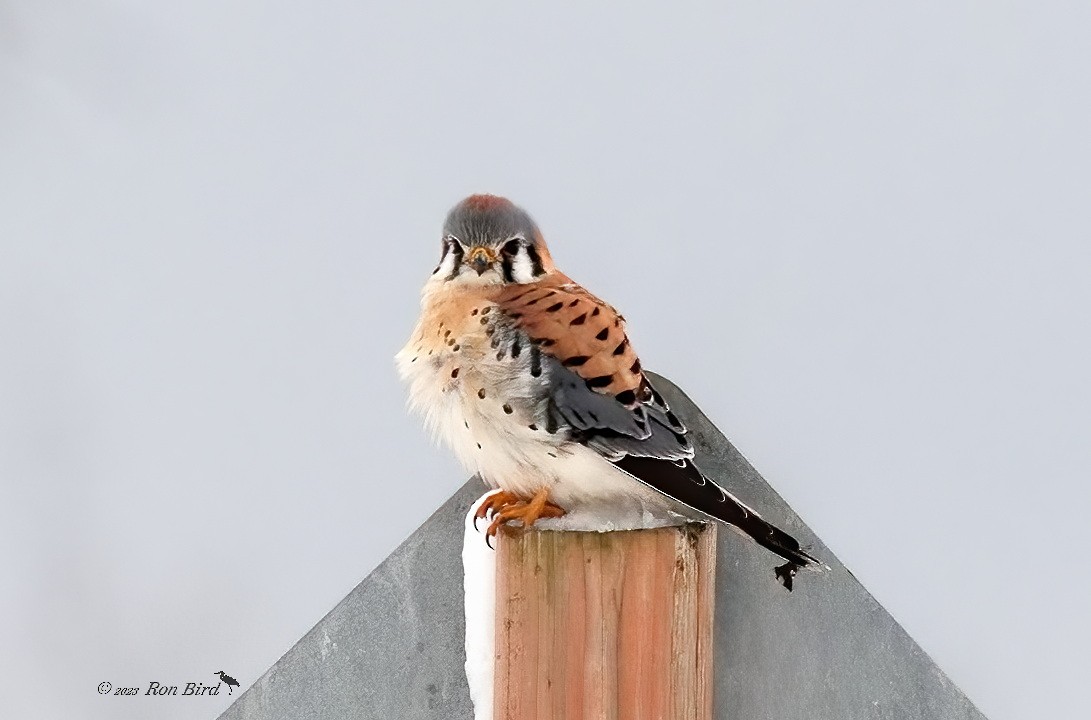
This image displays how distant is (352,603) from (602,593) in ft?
1.85

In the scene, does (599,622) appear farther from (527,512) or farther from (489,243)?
(489,243)

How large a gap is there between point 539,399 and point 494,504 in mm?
246

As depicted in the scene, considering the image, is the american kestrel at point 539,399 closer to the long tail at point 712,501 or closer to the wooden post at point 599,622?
the long tail at point 712,501

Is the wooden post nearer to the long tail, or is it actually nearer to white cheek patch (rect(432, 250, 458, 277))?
the long tail

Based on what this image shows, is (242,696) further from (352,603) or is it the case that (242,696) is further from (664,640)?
(664,640)

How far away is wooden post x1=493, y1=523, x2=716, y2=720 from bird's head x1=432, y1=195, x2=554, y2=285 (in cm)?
62

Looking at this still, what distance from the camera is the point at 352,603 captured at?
7.85 feet

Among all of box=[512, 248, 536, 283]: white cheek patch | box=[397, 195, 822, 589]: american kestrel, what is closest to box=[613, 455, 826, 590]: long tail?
box=[397, 195, 822, 589]: american kestrel

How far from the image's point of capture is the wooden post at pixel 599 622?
2.12 m

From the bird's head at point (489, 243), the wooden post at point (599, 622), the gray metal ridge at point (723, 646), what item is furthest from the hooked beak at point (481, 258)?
the wooden post at point (599, 622)

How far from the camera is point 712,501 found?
215 centimetres

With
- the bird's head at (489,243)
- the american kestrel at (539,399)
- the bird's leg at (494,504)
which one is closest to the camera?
the american kestrel at (539,399)

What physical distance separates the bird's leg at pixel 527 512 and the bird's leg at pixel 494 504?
0.04ft

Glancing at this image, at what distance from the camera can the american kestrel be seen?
2.26 metres
